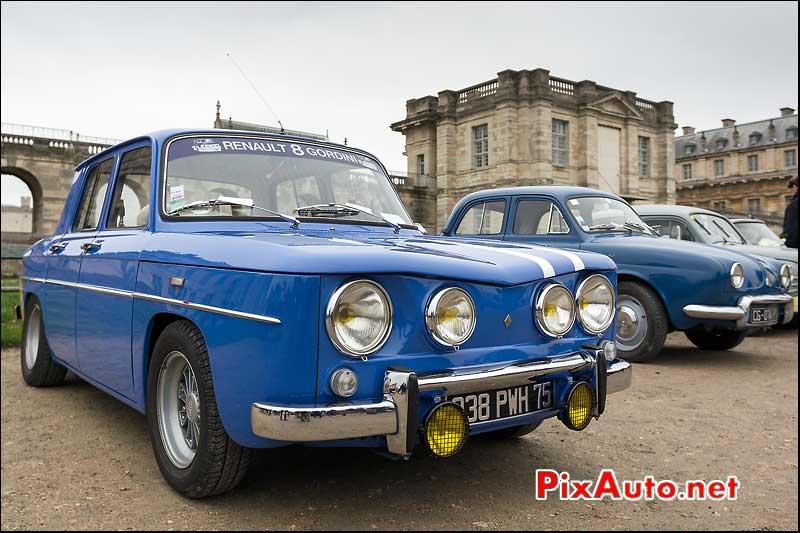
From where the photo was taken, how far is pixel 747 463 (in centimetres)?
364

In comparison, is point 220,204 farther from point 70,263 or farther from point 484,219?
point 484,219

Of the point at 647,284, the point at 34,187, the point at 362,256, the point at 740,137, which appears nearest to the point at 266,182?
the point at 362,256

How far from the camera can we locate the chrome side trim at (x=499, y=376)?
244cm

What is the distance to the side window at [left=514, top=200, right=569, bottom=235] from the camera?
7250 millimetres

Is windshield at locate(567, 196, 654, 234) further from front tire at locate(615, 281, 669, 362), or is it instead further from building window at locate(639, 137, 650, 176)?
building window at locate(639, 137, 650, 176)

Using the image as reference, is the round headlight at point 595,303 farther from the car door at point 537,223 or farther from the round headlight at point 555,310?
the car door at point 537,223

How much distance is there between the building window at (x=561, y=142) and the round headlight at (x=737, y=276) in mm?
35515

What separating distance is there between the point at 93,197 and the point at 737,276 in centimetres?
583


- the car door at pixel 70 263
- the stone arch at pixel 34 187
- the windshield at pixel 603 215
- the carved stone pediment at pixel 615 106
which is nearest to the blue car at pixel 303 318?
the car door at pixel 70 263

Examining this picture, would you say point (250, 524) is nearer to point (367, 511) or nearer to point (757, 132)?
point (367, 511)

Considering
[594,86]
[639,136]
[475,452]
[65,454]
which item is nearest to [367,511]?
[475,452]

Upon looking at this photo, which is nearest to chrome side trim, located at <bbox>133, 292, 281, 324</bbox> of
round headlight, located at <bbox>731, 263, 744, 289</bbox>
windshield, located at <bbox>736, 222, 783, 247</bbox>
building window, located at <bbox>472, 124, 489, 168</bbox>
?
round headlight, located at <bbox>731, 263, 744, 289</bbox>

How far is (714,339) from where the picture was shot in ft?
25.5

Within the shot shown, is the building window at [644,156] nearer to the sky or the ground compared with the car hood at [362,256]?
nearer to the sky
